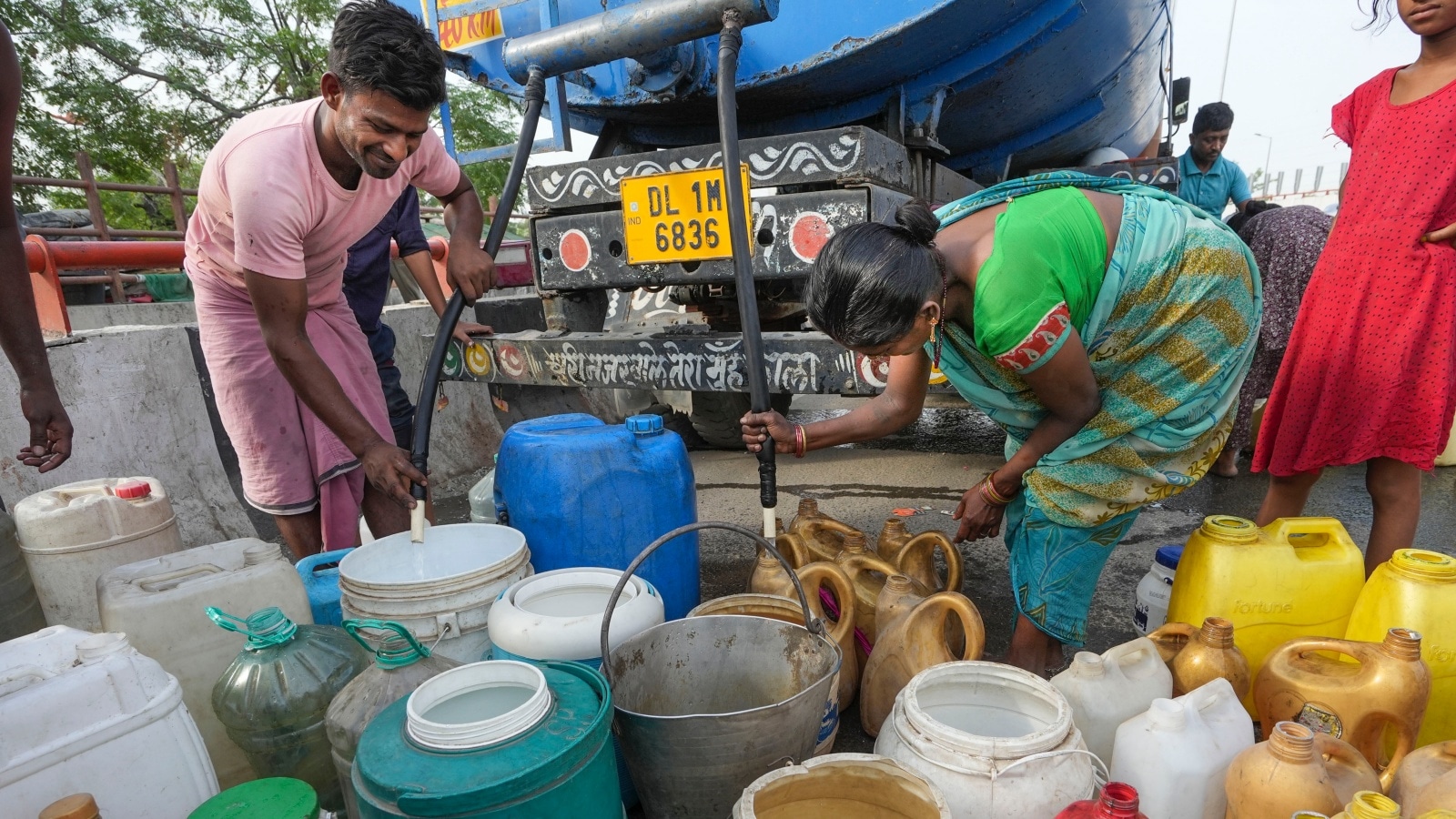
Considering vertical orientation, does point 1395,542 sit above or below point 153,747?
below

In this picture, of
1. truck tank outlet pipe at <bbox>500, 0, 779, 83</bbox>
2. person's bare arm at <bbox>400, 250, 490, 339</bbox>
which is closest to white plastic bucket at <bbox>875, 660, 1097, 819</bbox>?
truck tank outlet pipe at <bbox>500, 0, 779, 83</bbox>

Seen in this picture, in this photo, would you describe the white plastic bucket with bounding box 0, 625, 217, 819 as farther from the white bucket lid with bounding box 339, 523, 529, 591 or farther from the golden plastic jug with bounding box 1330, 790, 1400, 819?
the golden plastic jug with bounding box 1330, 790, 1400, 819

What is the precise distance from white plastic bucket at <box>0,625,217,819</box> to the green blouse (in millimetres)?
1642

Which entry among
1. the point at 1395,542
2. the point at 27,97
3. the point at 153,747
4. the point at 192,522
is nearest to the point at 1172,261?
the point at 1395,542

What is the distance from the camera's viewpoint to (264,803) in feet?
3.30

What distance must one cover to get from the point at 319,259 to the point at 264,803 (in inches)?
55.4

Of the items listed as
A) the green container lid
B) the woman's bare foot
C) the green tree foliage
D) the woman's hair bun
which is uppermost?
the green tree foliage

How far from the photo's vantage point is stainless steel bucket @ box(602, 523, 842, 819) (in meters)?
1.18

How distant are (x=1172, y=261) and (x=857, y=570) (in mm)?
1080

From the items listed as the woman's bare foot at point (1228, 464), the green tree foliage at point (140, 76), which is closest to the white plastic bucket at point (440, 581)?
the woman's bare foot at point (1228, 464)

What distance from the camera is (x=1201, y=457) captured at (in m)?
1.77

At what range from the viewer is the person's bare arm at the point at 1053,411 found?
4.99 ft

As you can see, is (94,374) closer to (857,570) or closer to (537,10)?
(537,10)

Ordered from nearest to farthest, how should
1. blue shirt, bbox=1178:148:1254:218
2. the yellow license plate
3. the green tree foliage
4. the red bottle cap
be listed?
1. the red bottle cap
2. the yellow license plate
3. blue shirt, bbox=1178:148:1254:218
4. the green tree foliage
